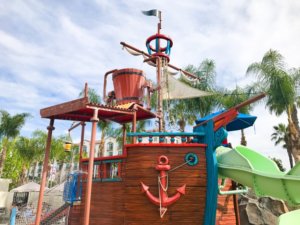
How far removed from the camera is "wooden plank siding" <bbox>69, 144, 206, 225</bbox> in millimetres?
6566

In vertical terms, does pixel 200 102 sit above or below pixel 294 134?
above

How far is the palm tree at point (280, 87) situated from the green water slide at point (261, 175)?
41.2 feet

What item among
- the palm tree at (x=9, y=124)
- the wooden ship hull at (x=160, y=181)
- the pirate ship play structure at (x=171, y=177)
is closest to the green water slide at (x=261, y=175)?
the pirate ship play structure at (x=171, y=177)

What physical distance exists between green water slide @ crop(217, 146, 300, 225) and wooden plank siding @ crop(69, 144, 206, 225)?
0.70m

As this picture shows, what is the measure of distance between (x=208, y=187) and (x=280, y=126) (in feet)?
151

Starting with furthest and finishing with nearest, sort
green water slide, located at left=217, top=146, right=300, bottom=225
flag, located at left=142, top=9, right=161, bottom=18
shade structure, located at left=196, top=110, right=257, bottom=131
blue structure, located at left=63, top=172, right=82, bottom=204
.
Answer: flag, located at left=142, top=9, right=161, bottom=18 → shade structure, located at left=196, top=110, right=257, bottom=131 → blue structure, located at left=63, top=172, right=82, bottom=204 → green water slide, located at left=217, top=146, right=300, bottom=225

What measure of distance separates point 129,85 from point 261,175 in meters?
6.42

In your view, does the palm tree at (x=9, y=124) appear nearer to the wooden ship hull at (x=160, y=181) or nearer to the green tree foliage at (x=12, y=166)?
the green tree foliage at (x=12, y=166)

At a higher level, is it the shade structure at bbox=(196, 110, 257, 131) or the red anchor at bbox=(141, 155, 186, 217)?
the shade structure at bbox=(196, 110, 257, 131)

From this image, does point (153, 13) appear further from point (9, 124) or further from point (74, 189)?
point (9, 124)

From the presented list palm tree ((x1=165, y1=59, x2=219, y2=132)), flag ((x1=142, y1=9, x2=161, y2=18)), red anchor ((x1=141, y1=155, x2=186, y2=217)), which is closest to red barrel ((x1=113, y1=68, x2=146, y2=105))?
red anchor ((x1=141, y1=155, x2=186, y2=217))

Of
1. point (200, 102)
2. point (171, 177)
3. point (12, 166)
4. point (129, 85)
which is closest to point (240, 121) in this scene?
point (171, 177)

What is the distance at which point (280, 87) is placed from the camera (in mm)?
17922

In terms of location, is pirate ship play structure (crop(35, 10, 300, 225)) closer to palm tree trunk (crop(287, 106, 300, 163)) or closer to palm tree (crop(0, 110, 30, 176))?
palm tree trunk (crop(287, 106, 300, 163))
